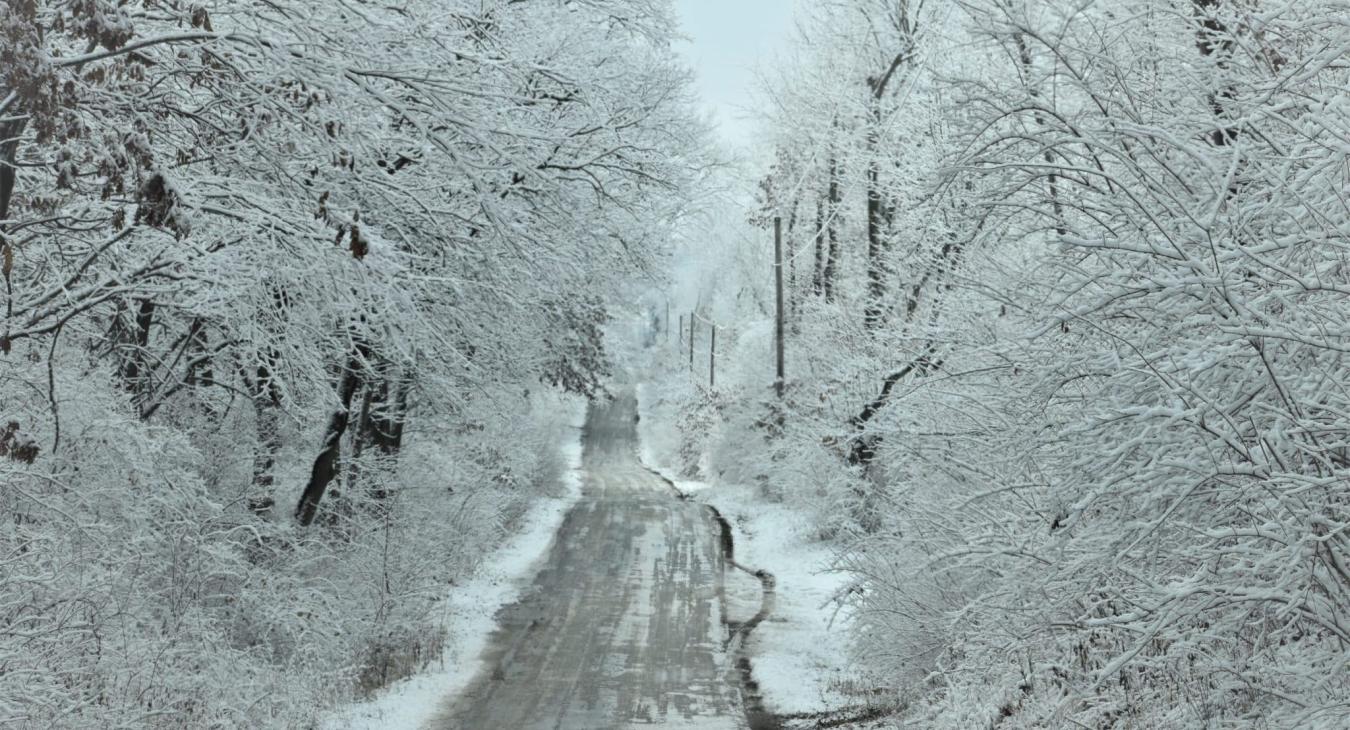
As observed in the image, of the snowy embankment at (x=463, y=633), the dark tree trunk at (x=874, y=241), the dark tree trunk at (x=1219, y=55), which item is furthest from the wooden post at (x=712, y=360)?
the dark tree trunk at (x=1219, y=55)

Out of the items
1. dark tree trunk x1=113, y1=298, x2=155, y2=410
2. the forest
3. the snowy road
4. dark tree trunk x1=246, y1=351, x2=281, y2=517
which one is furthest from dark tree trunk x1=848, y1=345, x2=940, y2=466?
dark tree trunk x1=113, y1=298, x2=155, y2=410

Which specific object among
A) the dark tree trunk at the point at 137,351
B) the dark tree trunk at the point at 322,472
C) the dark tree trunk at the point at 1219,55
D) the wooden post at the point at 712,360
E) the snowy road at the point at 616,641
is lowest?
the snowy road at the point at 616,641

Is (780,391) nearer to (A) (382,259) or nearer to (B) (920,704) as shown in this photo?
(B) (920,704)

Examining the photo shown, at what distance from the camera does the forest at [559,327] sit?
14.9 feet

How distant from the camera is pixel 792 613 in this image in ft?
53.1

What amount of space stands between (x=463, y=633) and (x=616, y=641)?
198 cm

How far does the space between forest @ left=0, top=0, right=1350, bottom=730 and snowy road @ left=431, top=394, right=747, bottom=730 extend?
133 cm

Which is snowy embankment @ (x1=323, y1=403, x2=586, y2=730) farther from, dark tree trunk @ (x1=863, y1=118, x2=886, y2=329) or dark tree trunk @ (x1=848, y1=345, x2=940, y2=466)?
dark tree trunk @ (x1=863, y1=118, x2=886, y2=329)

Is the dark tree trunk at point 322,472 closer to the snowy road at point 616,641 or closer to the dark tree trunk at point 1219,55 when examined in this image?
the snowy road at point 616,641

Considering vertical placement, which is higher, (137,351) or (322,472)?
(137,351)

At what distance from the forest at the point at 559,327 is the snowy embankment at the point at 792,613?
58cm

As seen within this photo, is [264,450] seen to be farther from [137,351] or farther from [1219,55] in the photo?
[1219,55]

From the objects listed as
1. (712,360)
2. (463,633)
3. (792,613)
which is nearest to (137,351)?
(463,633)

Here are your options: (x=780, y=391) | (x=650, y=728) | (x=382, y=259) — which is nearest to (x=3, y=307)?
(x=382, y=259)
